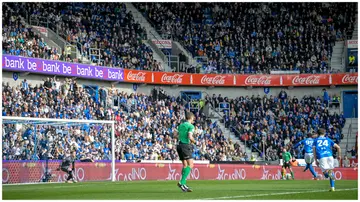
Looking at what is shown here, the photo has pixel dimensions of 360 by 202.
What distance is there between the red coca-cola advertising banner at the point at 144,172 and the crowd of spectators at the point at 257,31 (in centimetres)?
1573

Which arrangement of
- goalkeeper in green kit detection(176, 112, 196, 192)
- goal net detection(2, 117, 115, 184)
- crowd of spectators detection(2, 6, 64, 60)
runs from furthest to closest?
1. crowd of spectators detection(2, 6, 64, 60)
2. goal net detection(2, 117, 115, 184)
3. goalkeeper in green kit detection(176, 112, 196, 192)

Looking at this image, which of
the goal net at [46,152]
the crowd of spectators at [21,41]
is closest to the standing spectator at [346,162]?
the goal net at [46,152]

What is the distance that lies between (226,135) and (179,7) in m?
11.8

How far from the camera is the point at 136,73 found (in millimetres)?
50125

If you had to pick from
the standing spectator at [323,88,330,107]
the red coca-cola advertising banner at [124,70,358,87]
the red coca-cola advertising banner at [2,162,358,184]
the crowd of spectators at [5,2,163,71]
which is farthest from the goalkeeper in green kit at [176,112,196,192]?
the standing spectator at [323,88,330,107]

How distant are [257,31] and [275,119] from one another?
317 inches

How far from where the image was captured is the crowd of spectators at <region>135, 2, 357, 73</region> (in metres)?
54.7

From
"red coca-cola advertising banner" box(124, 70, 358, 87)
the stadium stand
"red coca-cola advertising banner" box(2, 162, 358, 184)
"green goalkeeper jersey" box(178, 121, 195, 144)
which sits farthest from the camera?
"red coca-cola advertising banner" box(124, 70, 358, 87)

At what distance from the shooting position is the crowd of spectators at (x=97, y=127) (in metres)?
31.0

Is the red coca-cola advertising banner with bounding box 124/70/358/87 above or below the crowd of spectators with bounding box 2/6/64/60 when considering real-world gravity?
below

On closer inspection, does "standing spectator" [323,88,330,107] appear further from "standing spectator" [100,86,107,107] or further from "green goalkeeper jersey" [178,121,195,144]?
"green goalkeeper jersey" [178,121,195,144]

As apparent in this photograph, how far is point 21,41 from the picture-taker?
140 feet

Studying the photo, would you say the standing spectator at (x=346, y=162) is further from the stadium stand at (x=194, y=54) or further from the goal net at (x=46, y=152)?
the goal net at (x=46, y=152)

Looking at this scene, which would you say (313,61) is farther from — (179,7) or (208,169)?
(208,169)
